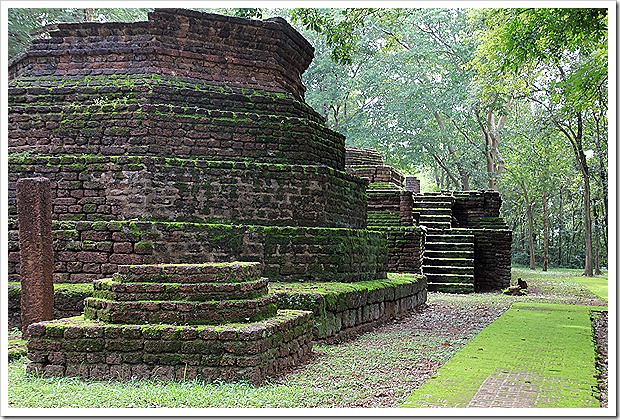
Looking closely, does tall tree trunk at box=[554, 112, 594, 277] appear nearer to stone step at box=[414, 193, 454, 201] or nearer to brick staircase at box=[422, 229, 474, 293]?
stone step at box=[414, 193, 454, 201]

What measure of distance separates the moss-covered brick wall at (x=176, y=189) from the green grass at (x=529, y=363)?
304 centimetres

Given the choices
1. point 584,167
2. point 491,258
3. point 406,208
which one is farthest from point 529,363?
point 584,167

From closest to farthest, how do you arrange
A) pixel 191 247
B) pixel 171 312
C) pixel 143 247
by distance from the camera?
1. pixel 171 312
2. pixel 143 247
3. pixel 191 247

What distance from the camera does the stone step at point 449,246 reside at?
55.9 ft

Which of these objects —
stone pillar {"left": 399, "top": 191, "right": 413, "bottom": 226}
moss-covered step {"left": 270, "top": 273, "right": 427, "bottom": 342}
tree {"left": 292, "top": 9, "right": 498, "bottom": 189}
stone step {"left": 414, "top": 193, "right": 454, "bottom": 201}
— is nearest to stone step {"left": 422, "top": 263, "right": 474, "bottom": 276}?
stone pillar {"left": 399, "top": 191, "right": 413, "bottom": 226}

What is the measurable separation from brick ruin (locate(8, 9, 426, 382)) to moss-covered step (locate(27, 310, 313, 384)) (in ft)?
3.12

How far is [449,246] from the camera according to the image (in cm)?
1712

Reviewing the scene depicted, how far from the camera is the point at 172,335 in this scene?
561cm

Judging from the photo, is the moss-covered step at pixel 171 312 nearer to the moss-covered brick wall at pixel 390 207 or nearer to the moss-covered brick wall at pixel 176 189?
the moss-covered brick wall at pixel 176 189

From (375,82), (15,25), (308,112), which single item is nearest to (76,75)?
(308,112)

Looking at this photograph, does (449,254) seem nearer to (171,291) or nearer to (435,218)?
(435,218)

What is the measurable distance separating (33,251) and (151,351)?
216 cm

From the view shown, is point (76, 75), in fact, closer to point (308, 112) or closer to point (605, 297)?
point (308, 112)

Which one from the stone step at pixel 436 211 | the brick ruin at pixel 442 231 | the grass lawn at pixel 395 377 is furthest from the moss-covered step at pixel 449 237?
the grass lawn at pixel 395 377
